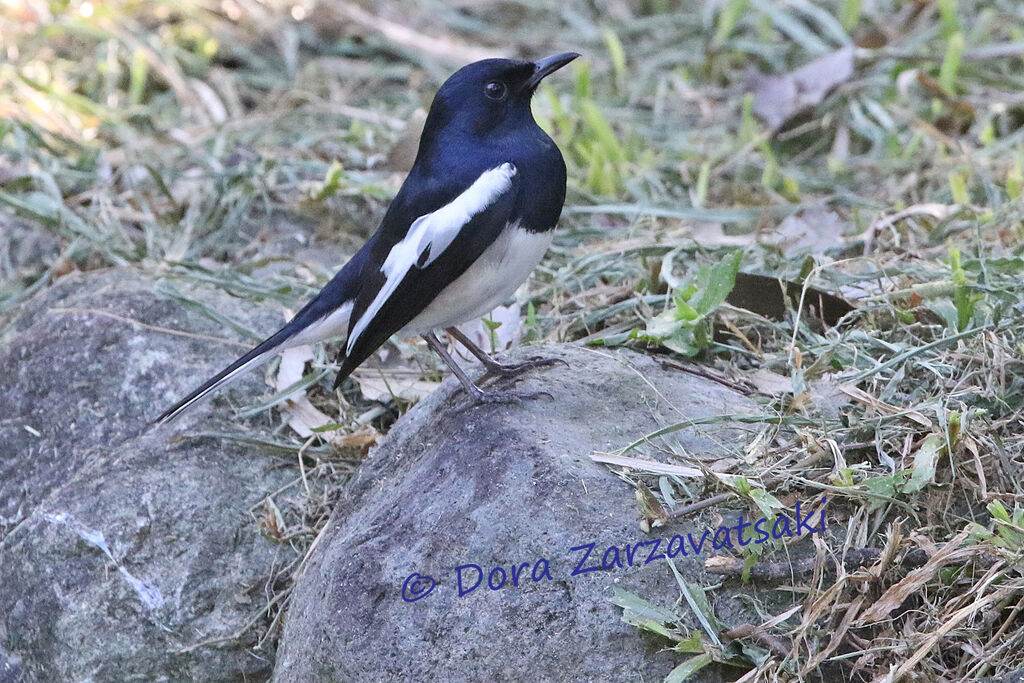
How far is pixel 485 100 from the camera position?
3504mm

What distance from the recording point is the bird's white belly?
3.32m

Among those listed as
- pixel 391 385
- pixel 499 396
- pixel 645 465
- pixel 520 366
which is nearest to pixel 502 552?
pixel 645 465

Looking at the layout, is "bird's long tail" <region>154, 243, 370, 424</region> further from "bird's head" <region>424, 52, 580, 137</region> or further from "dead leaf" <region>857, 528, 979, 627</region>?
"dead leaf" <region>857, 528, 979, 627</region>

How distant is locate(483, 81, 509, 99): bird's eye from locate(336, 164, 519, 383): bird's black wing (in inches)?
10.7

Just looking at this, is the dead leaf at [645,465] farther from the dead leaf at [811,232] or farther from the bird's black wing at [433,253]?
the dead leaf at [811,232]

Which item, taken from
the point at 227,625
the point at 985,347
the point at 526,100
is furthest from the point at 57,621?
the point at 985,347

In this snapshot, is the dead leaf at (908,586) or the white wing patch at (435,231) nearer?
the dead leaf at (908,586)

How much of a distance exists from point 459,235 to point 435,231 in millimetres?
83

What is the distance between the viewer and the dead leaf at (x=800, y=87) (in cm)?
587

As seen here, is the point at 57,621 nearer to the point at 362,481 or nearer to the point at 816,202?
the point at 362,481

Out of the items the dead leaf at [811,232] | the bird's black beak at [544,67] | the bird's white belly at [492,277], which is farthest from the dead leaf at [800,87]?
the bird's white belly at [492,277]

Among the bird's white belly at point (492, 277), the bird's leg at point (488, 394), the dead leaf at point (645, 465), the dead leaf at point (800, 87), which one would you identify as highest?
the bird's white belly at point (492, 277)

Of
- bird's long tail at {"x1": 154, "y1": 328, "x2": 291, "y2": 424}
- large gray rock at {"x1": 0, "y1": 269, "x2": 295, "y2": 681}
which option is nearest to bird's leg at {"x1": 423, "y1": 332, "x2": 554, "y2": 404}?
bird's long tail at {"x1": 154, "y1": 328, "x2": 291, "y2": 424}

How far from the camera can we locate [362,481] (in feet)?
11.0
